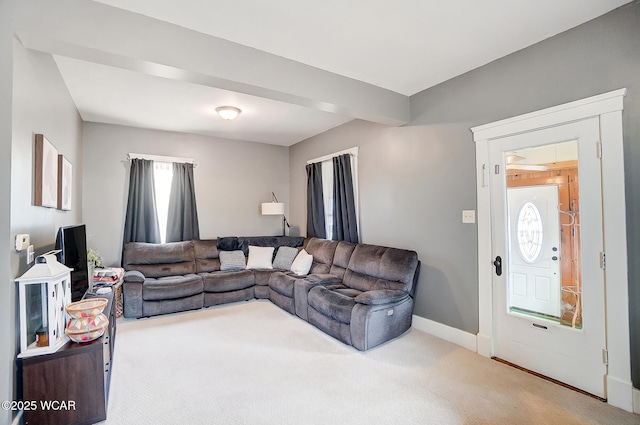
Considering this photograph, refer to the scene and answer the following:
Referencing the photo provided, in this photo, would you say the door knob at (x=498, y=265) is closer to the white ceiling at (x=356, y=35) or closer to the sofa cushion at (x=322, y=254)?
the white ceiling at (x=356, y=35)

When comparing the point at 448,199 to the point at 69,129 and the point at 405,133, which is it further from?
the point at 69,129

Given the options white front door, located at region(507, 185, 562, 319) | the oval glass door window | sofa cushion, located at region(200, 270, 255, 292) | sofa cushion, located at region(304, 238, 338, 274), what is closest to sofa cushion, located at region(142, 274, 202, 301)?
sofa cushion, located at region(200, 270, 255, 292)

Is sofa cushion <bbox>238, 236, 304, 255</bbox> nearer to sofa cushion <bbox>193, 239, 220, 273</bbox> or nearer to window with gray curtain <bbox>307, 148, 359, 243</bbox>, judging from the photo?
window with gray curtain <bbox>307, 148, 359, 243</bbox>

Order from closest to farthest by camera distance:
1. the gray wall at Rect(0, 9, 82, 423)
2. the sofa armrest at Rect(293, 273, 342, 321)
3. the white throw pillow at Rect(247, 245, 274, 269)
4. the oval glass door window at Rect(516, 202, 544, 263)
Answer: the gray wall at Rect(0, 9, 82, 423)
the oval glass door window at Rect(516, 202, 544, 263)
the sofa armrest at Rect(293, 273, 342, 321)
the white throw pillow at Rect(247, 245, 274, 269)

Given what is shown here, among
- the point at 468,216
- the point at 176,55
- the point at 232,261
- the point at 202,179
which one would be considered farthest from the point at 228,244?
the point at 468,216

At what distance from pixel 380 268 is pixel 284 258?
198 cm

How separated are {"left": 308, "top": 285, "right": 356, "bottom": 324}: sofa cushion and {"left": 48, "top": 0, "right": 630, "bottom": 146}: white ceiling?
2195 mm

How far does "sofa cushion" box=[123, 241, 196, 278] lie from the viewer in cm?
443

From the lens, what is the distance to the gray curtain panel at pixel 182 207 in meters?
5.07

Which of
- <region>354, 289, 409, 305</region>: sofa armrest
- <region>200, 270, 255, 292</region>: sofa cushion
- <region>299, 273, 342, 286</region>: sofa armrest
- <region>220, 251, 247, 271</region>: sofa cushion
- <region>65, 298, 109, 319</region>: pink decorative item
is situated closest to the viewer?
<region>65, 298, 109, 319</region>: pink decorative item

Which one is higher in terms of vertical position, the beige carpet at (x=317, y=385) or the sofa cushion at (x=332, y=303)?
the sofa cushion at (x=332, y=303)

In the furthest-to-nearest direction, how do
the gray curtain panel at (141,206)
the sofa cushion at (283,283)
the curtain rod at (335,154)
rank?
the gray curtain panel at (141,206), the curtain rod at (335,154), the sofa cushion at (283,283)

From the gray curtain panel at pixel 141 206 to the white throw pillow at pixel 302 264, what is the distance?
2271mm

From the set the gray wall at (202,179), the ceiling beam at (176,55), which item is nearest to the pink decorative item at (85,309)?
the ceiling beam at (176,55)
